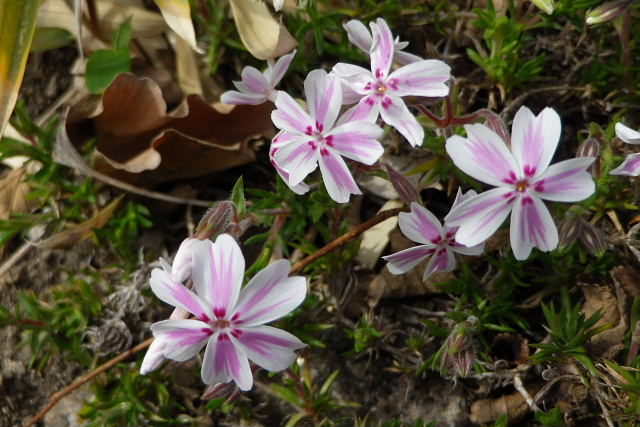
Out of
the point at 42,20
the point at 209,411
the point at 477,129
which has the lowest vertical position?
the point at 209,411

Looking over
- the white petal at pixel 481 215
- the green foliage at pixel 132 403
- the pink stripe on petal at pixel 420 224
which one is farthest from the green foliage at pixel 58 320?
the white petal at pixel 481 215

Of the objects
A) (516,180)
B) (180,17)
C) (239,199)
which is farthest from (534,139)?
(180,17)

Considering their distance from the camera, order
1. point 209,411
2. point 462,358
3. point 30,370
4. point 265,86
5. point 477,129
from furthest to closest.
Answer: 1. point 30,370
2. point 209,411
3. point 265,86
4. point 462,358
5. point 477,129

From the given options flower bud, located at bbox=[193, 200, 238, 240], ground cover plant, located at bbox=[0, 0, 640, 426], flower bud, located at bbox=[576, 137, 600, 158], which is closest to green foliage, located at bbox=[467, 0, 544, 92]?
ground cover plant, located at bbox=[0, 0, 640, 426]

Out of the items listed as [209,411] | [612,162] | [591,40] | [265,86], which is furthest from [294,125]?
[591,40]

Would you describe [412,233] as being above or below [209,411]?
above

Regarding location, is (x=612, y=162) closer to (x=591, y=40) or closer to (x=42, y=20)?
(x=591, y=40)

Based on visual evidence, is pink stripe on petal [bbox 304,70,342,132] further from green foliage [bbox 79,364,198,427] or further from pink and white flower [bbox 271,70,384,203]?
green foliage [bbox 79,364,198,427]
